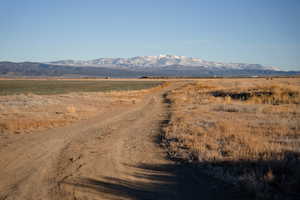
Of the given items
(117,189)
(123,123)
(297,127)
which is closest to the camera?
(117,189)

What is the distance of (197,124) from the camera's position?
1448 centimetres

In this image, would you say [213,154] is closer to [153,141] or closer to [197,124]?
[153,141]

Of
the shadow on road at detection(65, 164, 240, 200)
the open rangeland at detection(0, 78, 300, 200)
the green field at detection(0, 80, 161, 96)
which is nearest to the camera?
the shadow on road at detection(65, 164, 240, 200)

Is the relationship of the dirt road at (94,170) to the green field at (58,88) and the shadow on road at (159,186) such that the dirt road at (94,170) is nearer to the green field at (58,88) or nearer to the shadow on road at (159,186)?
the shadow on road at (159,186)

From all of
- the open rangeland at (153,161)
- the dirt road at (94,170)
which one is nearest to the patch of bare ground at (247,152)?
the open rangeland at (153,161)

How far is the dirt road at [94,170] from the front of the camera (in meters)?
6.42

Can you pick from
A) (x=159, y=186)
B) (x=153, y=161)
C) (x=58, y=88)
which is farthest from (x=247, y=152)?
(x=58, y=88)

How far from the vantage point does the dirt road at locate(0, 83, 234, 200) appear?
253 inches

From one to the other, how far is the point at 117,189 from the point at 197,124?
860 cm

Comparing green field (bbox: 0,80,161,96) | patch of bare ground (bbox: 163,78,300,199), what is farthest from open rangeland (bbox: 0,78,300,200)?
green field (bbox: 0,80,161,96)

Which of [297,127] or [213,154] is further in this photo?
[297,127]

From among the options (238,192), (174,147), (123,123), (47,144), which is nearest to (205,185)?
(238,192)

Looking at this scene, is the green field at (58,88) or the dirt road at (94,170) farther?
the green field at (58,88)

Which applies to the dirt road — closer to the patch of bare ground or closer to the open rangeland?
the open rangeland
